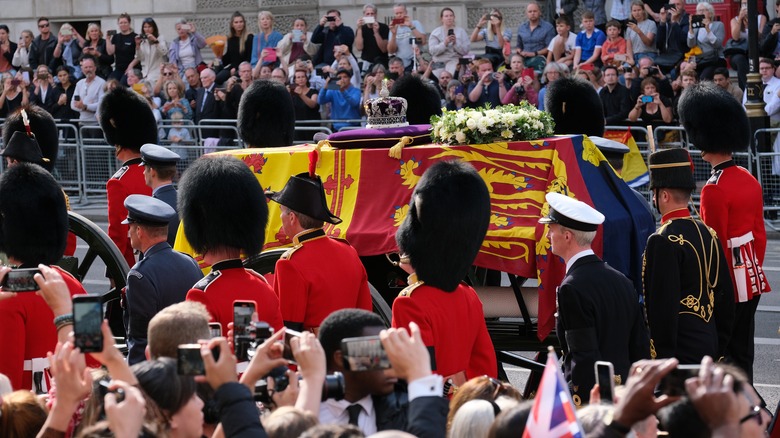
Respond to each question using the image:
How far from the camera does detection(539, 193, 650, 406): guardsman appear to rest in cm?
583

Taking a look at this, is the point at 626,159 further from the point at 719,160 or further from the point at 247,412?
the point at 247,412

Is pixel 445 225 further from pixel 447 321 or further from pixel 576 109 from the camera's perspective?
pixel 576 109

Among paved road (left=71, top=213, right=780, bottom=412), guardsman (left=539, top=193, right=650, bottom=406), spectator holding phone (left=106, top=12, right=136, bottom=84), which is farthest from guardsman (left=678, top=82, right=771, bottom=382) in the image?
spectator holding phone (left=106, top=12, right=136, bottom=84)

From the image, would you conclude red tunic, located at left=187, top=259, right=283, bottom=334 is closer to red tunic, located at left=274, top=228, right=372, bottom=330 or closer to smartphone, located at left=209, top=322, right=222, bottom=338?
red tunic, located at left=274, top=228, right=372, bottom=330

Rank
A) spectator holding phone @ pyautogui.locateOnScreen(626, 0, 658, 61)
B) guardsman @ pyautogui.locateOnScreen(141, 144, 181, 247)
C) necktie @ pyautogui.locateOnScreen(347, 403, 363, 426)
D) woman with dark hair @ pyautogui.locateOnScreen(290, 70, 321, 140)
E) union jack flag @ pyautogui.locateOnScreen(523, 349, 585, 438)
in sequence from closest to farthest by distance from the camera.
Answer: union jack flag @ pyautogui.locateOnScreen(523, 349, 585, 438), necktie @ pyautogui.locateOnScreen(347, 403, 363, 426), guardsman @ pyautogui.locateOnScreen(141, 144, 181, 247), spectator holding phone @ pyautogui.locateOnScreen(626, 0, 658, 61), woman with dark hair @ pyautogui.locateOnScreen(290, 70, 321, 140)

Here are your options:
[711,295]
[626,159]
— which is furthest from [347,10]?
[711,295]

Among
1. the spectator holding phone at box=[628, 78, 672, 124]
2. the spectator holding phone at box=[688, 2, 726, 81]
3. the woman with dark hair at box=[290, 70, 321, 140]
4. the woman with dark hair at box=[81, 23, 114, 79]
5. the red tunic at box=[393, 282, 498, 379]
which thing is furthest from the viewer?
the woman with dark hair at box=[81, 23, 114, 79]

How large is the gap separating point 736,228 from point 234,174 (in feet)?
9.79

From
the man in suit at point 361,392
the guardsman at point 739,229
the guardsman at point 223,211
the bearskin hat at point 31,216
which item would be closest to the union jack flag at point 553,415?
the man in suit at point 361,392

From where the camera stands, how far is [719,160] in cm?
821

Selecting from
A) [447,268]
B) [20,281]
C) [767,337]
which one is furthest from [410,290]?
[767,337]

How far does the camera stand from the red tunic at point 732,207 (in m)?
7.77

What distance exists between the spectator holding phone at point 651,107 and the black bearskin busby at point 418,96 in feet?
17.5

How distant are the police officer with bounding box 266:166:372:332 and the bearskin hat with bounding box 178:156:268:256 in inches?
6.2
